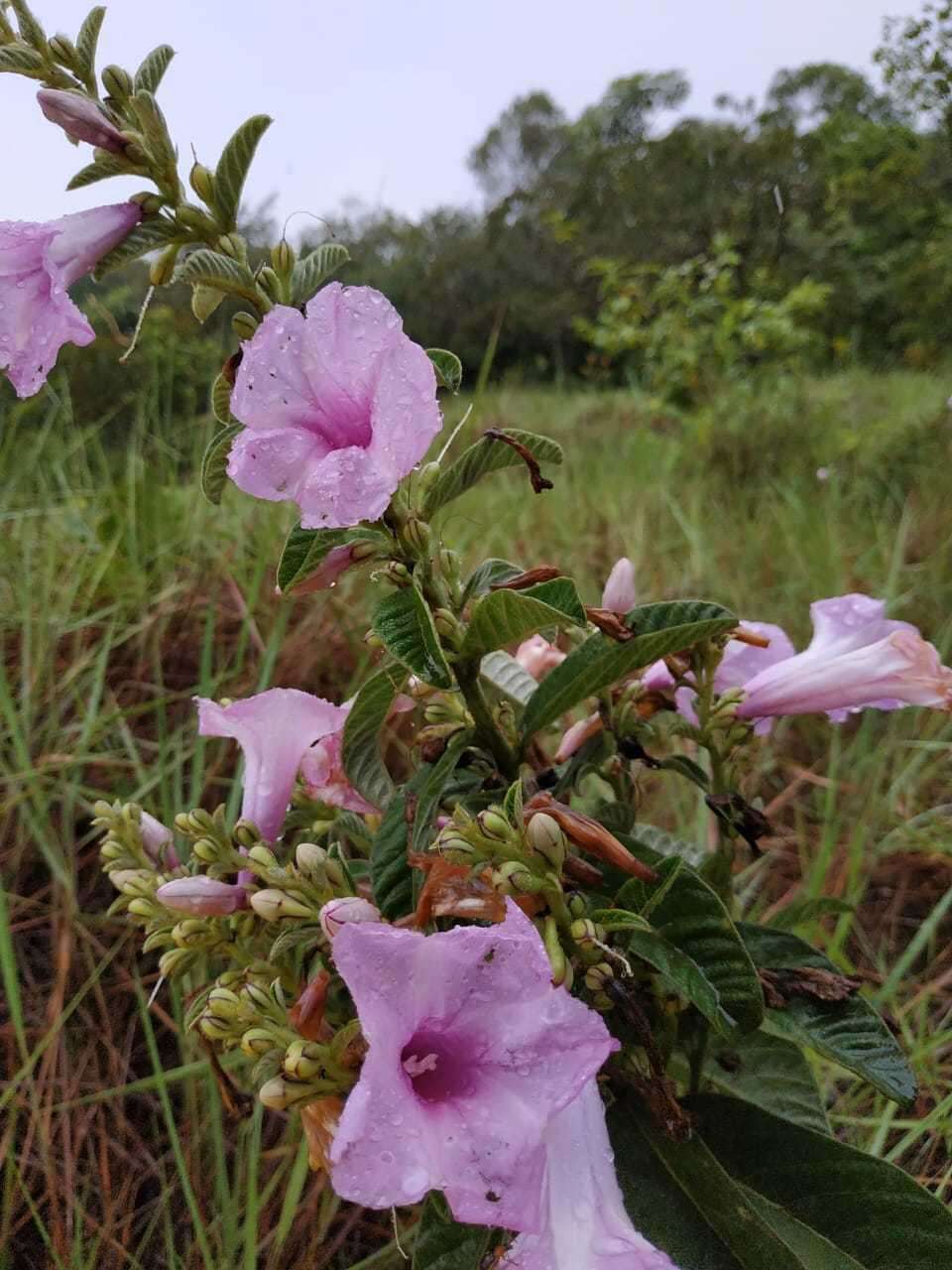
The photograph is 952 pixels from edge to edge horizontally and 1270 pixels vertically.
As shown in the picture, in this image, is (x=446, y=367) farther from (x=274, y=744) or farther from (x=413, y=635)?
(x=274, y=744)

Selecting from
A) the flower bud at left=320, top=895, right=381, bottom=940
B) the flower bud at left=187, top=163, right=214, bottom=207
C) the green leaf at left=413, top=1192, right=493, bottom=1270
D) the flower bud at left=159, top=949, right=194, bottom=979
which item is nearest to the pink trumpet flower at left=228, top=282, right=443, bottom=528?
the flower bud at left=187, top=163, right=214, bottom=207

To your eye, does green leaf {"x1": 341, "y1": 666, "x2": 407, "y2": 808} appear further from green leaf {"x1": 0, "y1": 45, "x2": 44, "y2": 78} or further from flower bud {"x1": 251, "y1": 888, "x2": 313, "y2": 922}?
green leaf {"x1": 0, "y1": 45, "x2": 44, "y2": 78}

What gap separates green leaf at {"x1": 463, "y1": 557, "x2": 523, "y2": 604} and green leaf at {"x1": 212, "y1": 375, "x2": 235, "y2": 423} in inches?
8.9

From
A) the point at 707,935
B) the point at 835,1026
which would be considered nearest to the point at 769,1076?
the point at 835,1026

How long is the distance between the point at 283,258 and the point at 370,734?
1.22 feet

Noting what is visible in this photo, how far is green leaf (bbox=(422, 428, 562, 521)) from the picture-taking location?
28.5 inches

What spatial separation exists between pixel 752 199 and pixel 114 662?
6.82 m

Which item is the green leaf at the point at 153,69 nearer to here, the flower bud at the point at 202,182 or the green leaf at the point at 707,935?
the flower bud at the point at 202,182

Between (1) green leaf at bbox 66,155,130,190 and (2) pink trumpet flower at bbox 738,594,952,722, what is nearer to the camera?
(1) green leaf at bbox 66,155,130,190

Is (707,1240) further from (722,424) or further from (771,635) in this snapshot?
(722,424)

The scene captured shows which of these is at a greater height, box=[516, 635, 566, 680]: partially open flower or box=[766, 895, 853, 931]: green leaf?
box=[516, 635, 566, 680]: partially open flower

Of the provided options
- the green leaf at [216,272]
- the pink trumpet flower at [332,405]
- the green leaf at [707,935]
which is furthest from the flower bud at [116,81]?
the green leaf at [707,935]

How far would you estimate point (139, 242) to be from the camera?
71 centimetres

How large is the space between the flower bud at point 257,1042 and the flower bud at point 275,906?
0.07m
